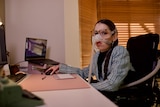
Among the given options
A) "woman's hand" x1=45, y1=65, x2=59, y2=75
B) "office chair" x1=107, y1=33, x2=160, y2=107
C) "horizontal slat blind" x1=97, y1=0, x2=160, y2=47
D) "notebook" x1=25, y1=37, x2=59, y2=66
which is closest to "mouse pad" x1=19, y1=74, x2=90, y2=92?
"office chair" x1=107, y1=33, x2=160, y2=107

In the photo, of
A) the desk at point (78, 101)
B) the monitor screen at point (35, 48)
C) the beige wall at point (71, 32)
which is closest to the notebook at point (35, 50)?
the monitor screen at point (35, 48)

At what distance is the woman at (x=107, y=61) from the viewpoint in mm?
1365

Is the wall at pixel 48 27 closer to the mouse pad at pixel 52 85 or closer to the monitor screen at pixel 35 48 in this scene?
the monitor screen at pixel 35 48

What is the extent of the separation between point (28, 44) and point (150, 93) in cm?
133

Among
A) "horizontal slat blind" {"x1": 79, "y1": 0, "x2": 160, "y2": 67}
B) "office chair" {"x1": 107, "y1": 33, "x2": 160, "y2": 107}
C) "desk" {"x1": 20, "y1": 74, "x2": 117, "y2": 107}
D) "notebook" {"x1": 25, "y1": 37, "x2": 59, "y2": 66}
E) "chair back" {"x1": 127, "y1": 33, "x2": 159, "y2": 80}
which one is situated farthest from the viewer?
"horizontal slat blind" {"x1": 79, "y1": 0, "x2": 160, "y2": 67}

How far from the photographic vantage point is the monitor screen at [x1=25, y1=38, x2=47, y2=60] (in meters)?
2.12

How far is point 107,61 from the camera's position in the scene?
1.51m

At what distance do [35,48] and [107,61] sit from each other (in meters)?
0.98

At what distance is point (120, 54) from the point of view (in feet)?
4.61

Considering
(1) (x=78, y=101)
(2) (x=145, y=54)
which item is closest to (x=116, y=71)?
(2) (x=145, y=54)

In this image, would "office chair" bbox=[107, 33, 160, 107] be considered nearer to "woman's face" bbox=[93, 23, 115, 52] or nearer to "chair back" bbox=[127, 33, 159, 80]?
"chair back" bbox=[127, 33, 159, 80]

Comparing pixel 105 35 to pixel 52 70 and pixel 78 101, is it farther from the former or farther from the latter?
pixel 78 101

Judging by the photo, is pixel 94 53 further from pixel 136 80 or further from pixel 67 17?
pixel 67 17

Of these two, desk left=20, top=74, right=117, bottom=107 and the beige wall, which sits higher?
the beige wall
